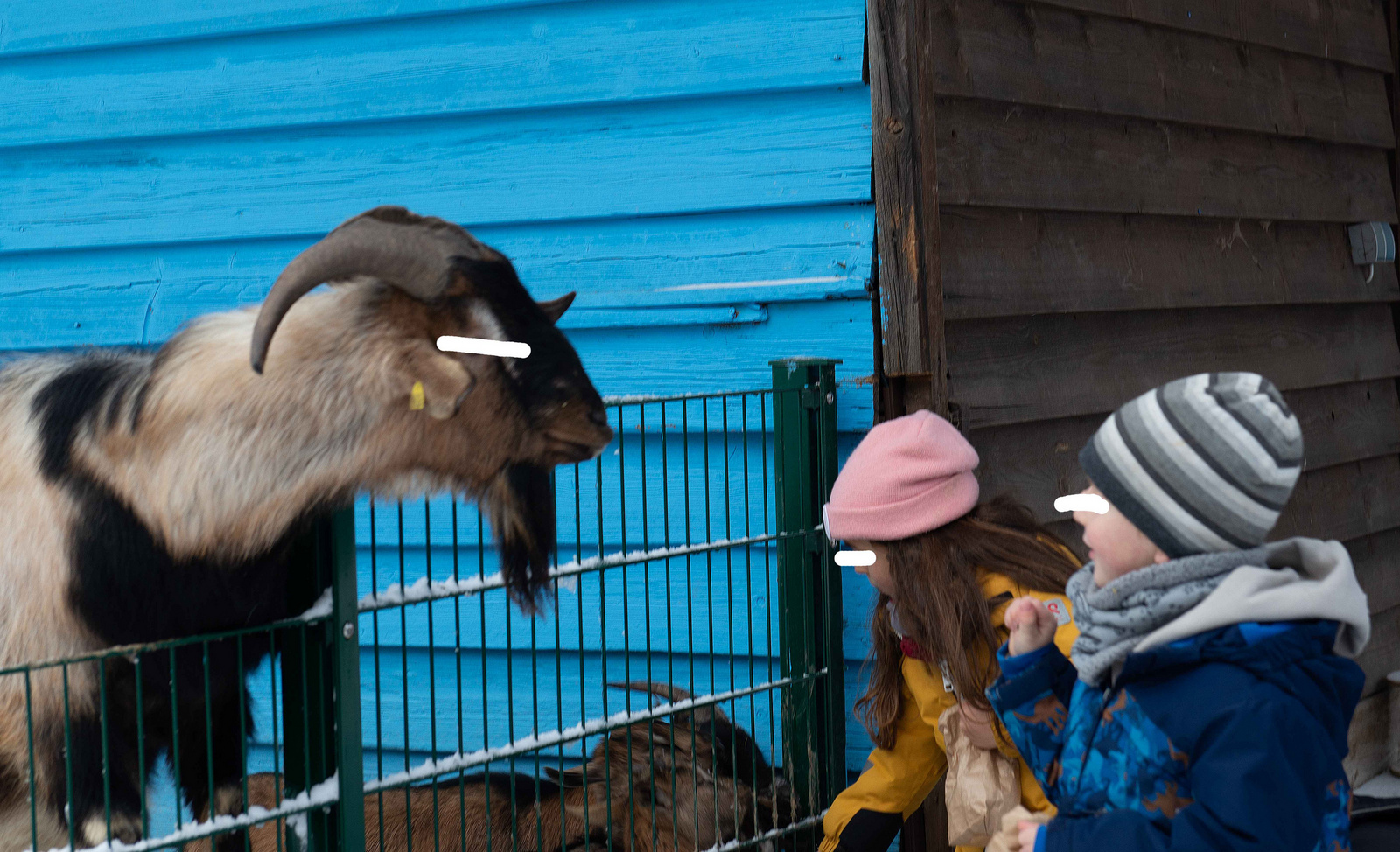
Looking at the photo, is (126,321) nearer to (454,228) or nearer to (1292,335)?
(454,228)

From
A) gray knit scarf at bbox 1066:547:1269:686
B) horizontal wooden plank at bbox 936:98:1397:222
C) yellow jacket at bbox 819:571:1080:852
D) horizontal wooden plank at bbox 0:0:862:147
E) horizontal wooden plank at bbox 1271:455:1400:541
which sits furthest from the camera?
horizontal wooden plank at bbox 1271:455:1400:541

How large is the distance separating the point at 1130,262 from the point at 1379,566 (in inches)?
81.7

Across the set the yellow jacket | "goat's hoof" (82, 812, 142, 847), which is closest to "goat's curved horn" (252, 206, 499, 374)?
"goat's hoof" (82, 812, 142, 847)

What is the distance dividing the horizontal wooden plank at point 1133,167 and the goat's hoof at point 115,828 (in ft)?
7.76

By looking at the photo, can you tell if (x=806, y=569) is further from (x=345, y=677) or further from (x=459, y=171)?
(x=459, y=171)

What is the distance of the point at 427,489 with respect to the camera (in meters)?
2.19

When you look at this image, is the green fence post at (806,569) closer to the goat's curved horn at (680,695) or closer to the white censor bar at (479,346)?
the goat's curved horn at (680,695)

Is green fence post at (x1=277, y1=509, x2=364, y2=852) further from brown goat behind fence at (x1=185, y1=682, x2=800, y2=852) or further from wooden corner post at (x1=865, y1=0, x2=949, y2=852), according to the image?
wooden corner post at (x1=865, y1=0, x2=949, y2=852)

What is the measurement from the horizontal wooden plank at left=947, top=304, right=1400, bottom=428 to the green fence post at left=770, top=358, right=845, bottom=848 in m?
0.40

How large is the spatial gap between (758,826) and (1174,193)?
2358mm

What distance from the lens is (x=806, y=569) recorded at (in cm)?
327

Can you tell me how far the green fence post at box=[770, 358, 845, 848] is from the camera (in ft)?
10.6

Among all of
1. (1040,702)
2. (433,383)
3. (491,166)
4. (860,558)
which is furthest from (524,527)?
(491,166)

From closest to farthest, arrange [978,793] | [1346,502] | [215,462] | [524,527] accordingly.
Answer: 1. [215,462]
2. [524,527]
3. [978,793]
4. [1346,502]
